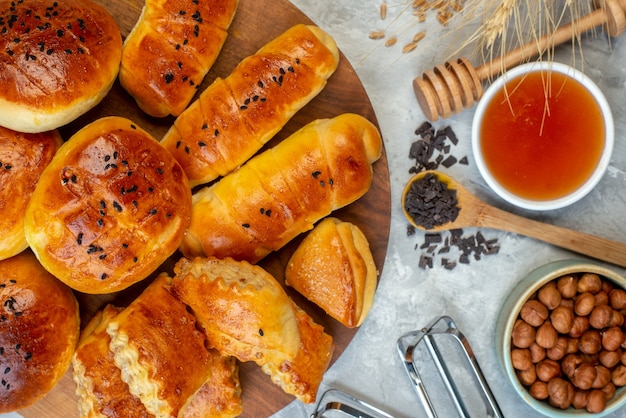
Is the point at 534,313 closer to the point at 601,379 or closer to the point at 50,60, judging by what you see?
the point at 601,379

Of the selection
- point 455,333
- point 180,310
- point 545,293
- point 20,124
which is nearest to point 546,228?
point 545,293

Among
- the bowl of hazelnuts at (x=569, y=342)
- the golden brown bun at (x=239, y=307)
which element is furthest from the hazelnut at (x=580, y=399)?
the golden brown bun at (x=239, y=307)

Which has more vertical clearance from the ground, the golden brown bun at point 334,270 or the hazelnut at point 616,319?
the golden brown bun at point 334,270

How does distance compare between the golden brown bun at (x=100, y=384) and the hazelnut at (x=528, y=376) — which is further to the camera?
the hazelnut at (x=528, y=376)

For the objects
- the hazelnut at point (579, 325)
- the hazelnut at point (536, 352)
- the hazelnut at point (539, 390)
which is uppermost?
the hazelnut at point (579, 325)

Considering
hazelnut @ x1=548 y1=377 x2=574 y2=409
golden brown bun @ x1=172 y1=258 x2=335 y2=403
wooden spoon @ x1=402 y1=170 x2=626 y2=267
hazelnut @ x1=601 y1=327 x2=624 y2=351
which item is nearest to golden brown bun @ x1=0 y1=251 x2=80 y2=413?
golden brown bun @ x1=172 y1=258 x2=335 y2=403

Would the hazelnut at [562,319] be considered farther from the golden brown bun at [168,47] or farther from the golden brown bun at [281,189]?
the golden brown bun at [168,47]

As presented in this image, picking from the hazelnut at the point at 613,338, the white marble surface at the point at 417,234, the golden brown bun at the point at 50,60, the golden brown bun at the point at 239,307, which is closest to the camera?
the golden brown bun at the point at 50,60
